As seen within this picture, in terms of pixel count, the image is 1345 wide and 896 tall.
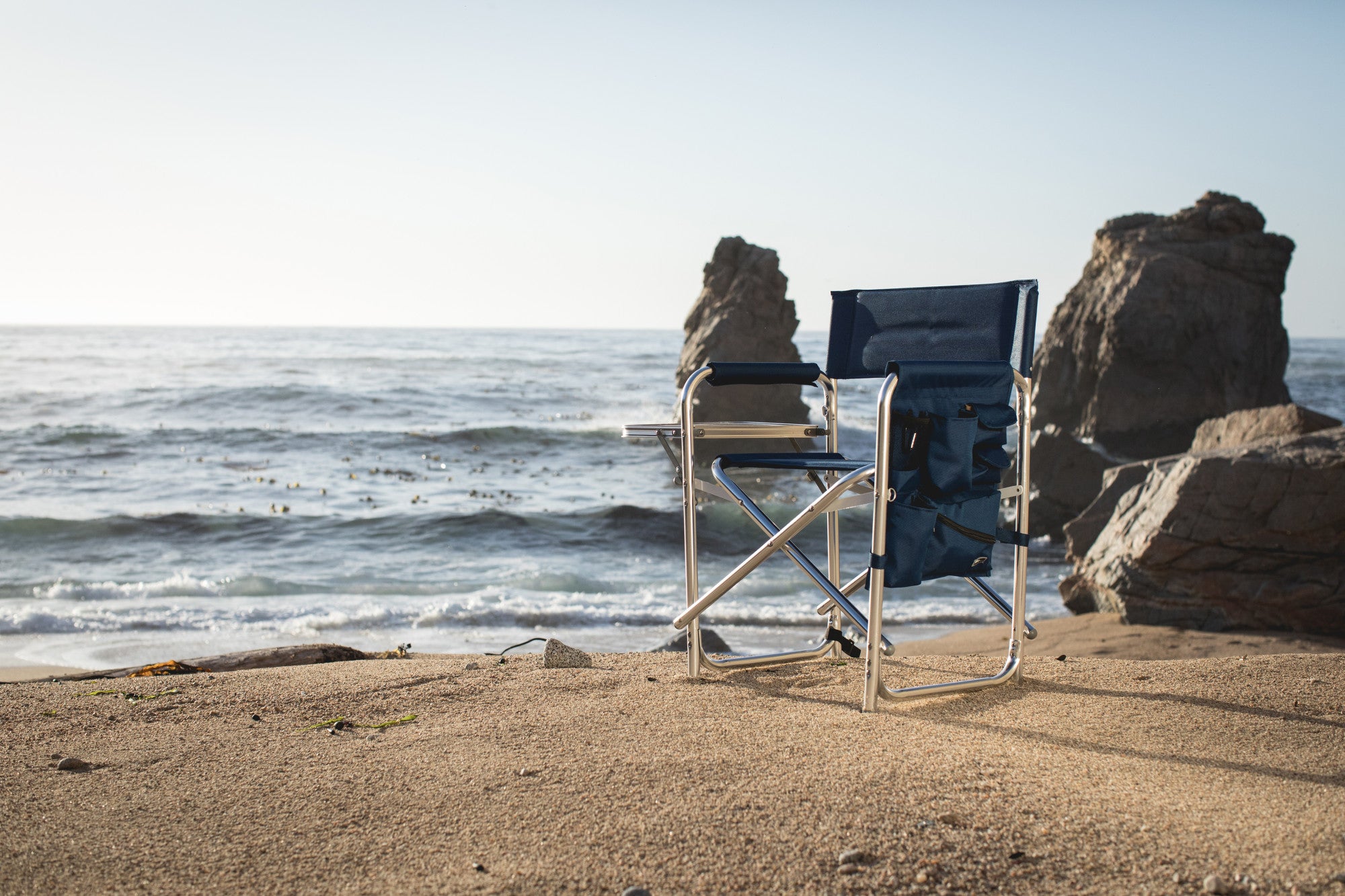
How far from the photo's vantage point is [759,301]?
16.6 metres

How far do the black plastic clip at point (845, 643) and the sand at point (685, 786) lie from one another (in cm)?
16

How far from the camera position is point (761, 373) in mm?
3193

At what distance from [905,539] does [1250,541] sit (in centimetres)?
335

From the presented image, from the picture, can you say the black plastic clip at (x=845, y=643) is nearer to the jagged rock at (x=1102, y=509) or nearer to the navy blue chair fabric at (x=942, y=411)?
the navy blue chair fabric at (x=942, y=411)

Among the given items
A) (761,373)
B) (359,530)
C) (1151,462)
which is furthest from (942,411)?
(359,530)

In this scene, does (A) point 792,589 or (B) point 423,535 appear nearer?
(A) point 792,589

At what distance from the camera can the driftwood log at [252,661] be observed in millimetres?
3850

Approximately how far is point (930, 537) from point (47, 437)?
18.6 metres

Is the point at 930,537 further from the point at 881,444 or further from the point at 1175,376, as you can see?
the point at 1175,376

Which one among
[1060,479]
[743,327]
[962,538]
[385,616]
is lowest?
[385,616]

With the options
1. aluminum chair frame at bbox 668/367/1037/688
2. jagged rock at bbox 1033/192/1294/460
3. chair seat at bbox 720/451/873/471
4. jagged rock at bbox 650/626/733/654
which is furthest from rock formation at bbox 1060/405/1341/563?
jagged rock at bbox 1033/192/1294/460

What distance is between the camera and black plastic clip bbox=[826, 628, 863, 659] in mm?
2992

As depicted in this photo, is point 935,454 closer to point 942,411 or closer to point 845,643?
point 942,411

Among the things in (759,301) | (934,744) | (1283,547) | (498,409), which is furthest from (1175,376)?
(498,409)
